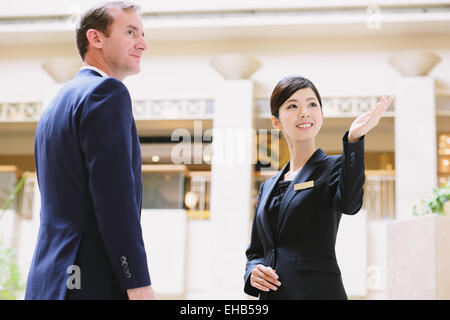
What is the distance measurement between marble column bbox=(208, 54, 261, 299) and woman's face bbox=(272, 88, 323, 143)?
762cm

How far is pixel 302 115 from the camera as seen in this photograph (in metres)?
1.82

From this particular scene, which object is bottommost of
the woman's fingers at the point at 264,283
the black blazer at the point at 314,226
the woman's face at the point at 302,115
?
the woman's fingers at the point at 264,283

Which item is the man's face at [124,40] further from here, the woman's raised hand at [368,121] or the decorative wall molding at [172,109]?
the decorative wall molding at [172,109]

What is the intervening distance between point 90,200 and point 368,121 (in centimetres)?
74

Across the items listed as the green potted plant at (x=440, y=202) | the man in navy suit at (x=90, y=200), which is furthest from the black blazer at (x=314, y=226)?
the green potted plant at (x=440, y=202)

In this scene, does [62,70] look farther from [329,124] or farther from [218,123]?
[329,124]

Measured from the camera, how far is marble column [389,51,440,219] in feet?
32.2

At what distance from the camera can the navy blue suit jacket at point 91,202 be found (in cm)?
125

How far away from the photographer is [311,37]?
1087 centimetres

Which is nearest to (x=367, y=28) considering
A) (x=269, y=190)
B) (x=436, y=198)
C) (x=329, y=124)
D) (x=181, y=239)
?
(x=329, y=124)

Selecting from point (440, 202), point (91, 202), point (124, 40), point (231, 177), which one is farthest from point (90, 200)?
point (231, 177)

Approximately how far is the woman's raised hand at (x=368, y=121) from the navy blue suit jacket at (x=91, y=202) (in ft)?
1.97
